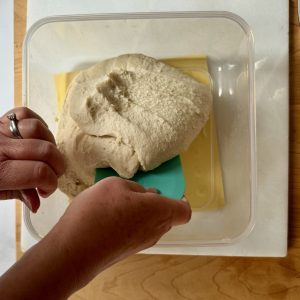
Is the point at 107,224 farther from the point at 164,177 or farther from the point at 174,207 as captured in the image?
the point at 164,177

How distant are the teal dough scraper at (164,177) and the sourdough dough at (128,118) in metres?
0.02

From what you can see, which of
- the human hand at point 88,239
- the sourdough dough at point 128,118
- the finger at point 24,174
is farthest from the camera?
the sourdough dough at point 128,118

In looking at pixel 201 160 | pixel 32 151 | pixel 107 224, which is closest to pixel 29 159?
pixel 32 151

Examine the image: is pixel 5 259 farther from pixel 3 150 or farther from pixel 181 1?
pixel 181 1

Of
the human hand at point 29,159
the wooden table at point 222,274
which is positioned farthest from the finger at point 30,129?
the wooden table at point 222,274

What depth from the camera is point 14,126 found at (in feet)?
1.55

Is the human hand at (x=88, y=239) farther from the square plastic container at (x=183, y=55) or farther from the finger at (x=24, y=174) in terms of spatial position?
the square plastic container at (x=183, y=55)

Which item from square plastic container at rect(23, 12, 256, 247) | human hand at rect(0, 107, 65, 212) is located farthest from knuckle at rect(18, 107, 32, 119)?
square plastic container at rect(23, 12, 256, 247)

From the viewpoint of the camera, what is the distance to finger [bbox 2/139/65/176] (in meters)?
0.44

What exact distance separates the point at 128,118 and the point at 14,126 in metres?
0.16

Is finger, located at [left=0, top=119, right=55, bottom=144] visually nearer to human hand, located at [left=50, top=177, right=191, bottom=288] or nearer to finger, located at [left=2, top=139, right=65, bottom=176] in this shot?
finger, located at [left=2, top=139, right=65, bottom=176]

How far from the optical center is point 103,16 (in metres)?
0.60

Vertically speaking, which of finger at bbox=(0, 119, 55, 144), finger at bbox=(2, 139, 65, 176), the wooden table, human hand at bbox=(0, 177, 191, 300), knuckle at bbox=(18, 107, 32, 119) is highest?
knuckle at bbox=(18, 107, 32, 119)

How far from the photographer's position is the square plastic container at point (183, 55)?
0.60m
